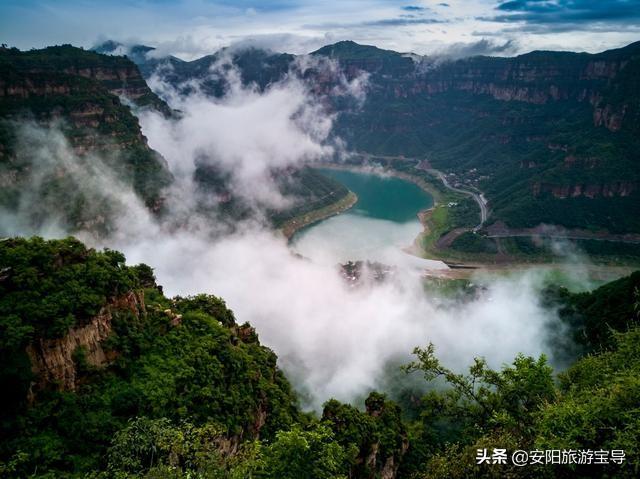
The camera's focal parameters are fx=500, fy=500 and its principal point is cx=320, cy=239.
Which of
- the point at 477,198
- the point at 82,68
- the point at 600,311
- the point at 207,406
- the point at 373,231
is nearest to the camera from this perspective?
the point at 207,406

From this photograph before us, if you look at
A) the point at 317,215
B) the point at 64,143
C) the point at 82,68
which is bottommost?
the point at 317,215

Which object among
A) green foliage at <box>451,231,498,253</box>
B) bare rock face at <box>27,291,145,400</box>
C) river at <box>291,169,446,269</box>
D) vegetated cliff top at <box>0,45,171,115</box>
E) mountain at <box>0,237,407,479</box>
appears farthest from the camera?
green foliage at <box>451,231,498,253</box>

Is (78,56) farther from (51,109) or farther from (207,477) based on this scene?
(207,477)

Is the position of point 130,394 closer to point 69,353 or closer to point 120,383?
point 120,383

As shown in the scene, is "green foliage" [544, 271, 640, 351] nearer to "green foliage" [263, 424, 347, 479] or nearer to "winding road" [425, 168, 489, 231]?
"green foliage" [263, 424, 347, 479]

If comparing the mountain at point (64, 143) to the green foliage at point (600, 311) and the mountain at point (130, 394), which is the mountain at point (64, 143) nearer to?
the mountain at point (130, 394)

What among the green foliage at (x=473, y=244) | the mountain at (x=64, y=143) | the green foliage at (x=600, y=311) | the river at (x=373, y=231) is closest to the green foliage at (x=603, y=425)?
the green foliage at (x=600, y=311)

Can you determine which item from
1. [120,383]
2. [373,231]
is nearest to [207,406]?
[120,383]

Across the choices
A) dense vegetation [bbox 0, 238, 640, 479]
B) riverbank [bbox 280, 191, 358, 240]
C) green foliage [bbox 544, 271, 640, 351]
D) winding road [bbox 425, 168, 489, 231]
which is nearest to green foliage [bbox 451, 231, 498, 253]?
winding road [bbox 425, 168, 489, 231]
